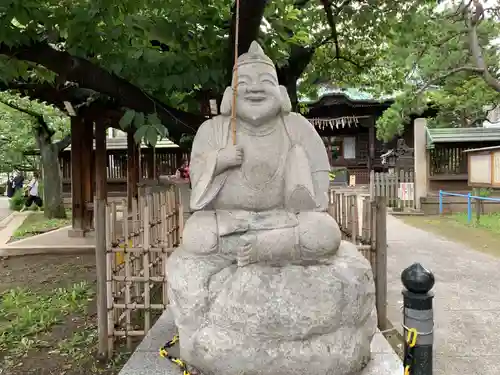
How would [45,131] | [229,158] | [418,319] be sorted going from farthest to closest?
1. [45,131]
2. [229,158]
3. [418,319]

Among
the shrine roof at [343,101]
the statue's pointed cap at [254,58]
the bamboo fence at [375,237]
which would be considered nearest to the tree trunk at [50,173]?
the bamboo fence at [375,237]

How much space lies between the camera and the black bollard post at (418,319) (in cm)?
247

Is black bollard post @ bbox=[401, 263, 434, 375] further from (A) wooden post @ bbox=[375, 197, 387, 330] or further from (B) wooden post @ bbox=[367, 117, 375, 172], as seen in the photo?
(B) wooden post @ bbox=[367, 117, 375, 172]

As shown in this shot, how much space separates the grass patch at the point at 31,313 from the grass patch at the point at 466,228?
7.41 metres

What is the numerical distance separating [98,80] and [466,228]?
413 inches

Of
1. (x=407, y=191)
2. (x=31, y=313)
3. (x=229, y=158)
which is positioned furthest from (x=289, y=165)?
(x=407, y=191)

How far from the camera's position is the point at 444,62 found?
47.1ft

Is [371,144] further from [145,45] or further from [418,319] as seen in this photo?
[418,319]

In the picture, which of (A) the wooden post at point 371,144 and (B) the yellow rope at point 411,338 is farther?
(A) the wooden post at point 371,144

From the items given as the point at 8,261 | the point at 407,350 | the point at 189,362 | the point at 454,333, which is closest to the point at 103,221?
the point at 189,362

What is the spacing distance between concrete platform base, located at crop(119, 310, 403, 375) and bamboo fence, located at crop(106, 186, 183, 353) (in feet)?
3.06

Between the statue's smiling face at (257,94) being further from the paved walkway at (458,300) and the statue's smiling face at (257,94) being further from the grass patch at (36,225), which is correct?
the grass patch at (36,225)

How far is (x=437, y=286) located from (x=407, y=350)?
4.46 meters

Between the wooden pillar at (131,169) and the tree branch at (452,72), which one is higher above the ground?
the tree branch at (452,72)
